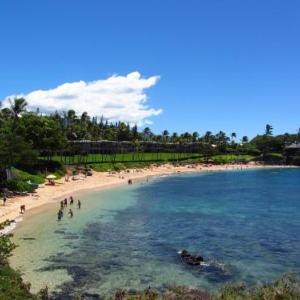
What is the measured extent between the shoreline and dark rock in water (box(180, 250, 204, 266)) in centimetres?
1934

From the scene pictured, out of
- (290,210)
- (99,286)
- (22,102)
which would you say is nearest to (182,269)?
(99,286)

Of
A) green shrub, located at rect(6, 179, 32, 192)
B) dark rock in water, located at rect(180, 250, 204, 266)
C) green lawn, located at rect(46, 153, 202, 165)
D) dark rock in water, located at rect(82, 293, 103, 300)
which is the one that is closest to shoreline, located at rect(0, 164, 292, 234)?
green shrub, located at rect(6, 179, 32, 192)

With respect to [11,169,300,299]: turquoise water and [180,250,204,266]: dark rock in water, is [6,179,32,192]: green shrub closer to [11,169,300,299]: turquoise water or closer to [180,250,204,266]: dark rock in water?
[11,169,300,299]: turquoise water

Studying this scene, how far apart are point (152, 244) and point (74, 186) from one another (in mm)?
51409

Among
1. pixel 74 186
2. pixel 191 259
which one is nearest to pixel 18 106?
pixel 74 186

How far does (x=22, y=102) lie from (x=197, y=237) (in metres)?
62.5

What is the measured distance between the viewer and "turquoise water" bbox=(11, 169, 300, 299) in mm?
35094

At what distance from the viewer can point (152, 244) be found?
47.8 meters

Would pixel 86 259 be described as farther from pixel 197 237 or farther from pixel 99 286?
pixel 197 237

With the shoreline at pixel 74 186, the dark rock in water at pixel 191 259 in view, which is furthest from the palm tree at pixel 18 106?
the dark rock in water at pixel 191 259

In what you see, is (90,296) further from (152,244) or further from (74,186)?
(74,186)

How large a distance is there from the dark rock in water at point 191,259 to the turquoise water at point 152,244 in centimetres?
76

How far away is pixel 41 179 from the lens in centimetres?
9300

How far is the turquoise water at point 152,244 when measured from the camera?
35.1 metres
